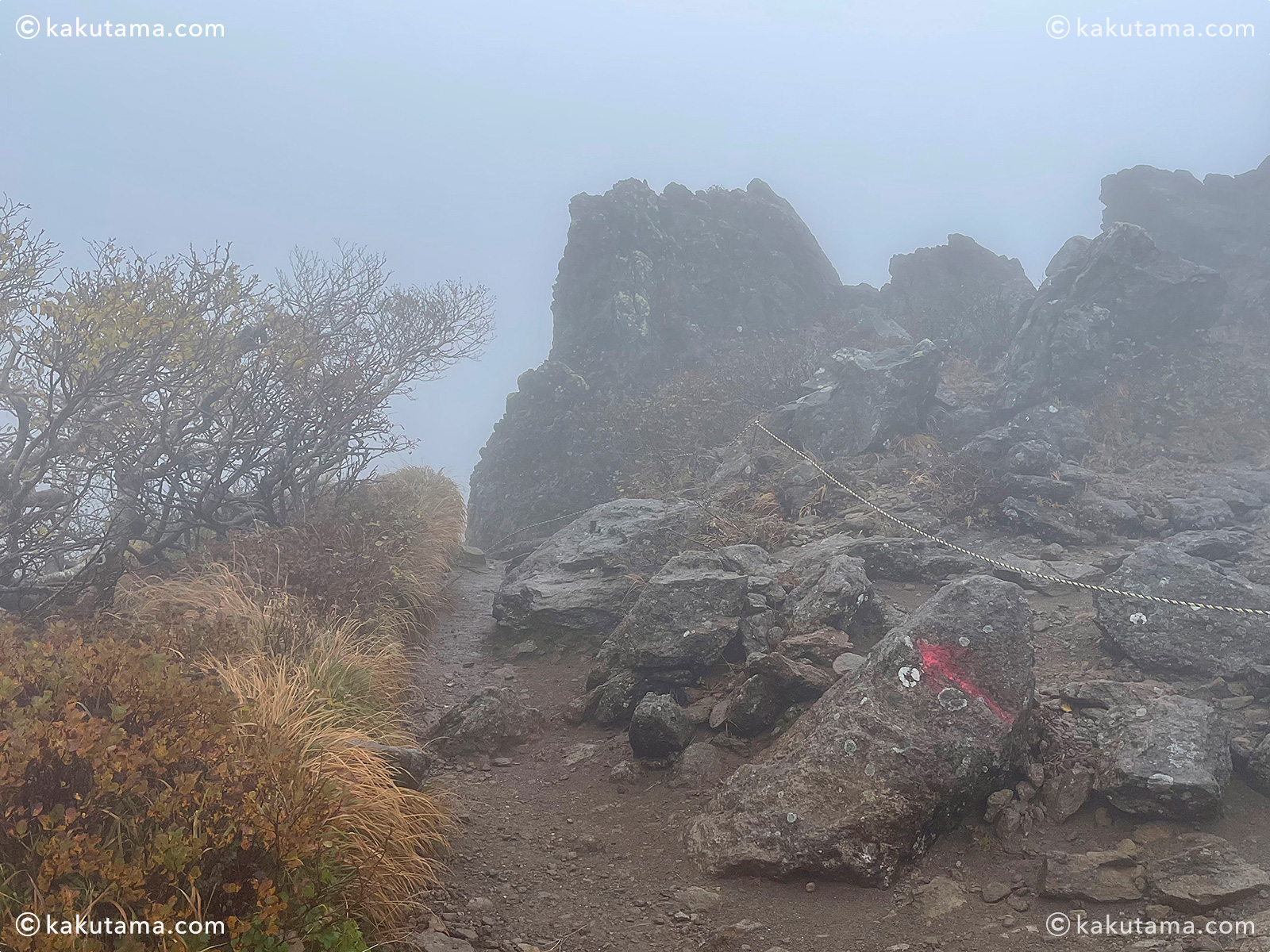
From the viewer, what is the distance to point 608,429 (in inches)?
696

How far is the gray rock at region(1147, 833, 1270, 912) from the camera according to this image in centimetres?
344

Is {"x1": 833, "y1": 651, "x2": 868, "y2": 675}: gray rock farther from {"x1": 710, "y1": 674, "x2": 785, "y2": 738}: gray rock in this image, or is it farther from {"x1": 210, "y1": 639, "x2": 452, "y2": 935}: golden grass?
{"x1": 210, "y1": 639, "x2": 452, "y2": 935}: golden grass

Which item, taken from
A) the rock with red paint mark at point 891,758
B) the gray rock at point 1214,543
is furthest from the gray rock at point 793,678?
the gray rock at point 1214,543

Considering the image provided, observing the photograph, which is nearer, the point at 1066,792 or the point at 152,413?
the point at 1066,792

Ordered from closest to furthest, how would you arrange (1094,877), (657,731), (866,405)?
(1094,877)
(657,731)
(866,405)

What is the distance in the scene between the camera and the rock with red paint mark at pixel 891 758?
4.09 metres

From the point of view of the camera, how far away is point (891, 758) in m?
Answer: 4.31

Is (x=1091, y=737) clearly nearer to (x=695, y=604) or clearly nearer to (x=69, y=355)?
(x=695, y=604)

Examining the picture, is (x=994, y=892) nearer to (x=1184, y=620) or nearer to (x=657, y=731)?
(x=657, y=731)

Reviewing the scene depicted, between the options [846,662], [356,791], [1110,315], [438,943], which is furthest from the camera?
[1110,315]

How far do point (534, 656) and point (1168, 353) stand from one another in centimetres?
1529

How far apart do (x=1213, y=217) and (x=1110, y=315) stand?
871 cm

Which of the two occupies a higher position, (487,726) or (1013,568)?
(1013,568)

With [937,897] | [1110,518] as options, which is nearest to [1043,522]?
[1110,518]
